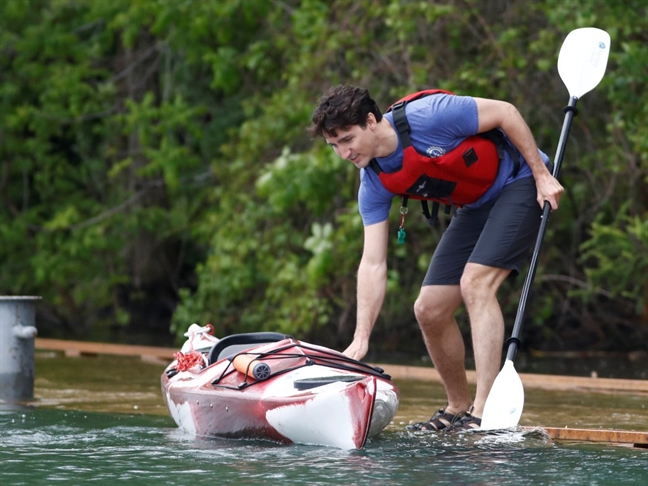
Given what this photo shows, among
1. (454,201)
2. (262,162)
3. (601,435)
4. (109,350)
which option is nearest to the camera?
(601,435)

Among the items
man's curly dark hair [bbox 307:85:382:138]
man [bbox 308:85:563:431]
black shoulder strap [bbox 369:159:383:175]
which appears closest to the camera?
man's curly dark hair [bbox 307:85:382:138]

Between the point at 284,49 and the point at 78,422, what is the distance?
22.9 feet

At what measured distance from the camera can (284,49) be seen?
11539 millimetres

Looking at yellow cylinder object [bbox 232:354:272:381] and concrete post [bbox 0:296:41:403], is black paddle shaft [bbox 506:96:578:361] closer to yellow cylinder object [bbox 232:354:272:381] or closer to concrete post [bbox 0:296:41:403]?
yellow cylinder object [bbox 232:354:272:381]

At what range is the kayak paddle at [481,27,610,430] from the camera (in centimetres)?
464

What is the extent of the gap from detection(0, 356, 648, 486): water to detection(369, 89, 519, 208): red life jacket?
1.07m

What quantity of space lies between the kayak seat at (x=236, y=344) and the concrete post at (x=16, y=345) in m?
1.30

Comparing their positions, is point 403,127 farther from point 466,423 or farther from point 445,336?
point 466,423

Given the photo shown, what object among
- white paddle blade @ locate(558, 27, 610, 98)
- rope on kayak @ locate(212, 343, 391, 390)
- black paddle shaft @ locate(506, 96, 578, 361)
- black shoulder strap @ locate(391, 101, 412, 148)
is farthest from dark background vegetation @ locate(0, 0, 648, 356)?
rope on kayak @ locate(212, 343, 391, 390)

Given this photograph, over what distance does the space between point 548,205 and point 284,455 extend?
1.61m

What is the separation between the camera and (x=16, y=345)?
19.4 feet

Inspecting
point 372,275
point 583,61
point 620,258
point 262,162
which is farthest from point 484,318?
point 262,162

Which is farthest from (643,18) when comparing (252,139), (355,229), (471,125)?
(471,125)

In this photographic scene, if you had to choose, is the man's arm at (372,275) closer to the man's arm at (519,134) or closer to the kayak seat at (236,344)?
the kayak seat at (236,344)
